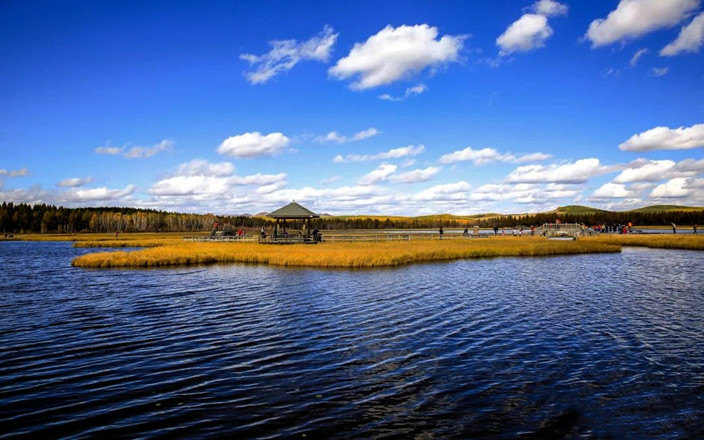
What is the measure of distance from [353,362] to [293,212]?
44.3 metres

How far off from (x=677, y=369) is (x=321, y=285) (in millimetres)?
18211

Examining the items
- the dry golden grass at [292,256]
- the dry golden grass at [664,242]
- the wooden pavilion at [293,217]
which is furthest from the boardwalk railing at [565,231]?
the wooden pavilion at [293,217]

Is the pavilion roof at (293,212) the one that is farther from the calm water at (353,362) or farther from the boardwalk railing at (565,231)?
the boardwalk railing at (565,231)

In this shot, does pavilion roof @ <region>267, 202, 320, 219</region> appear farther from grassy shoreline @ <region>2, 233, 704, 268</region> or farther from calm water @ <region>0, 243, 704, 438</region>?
calm water @ <region>0, 243, 704, 438</region>

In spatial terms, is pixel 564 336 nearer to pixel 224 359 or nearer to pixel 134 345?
pixel 224 359

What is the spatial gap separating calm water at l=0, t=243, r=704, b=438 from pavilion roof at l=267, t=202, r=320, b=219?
29.6 m

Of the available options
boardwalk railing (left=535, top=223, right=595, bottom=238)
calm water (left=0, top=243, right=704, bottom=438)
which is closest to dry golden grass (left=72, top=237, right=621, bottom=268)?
calm water (left=0, top=243, right=704, bottom=438)

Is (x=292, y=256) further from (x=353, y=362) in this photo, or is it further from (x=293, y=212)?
(x=353, y=362)

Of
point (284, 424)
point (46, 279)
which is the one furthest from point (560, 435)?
point (46, 279)

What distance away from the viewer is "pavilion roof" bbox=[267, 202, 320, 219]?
54969 millimetres

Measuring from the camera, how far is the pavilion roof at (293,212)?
55.0 m

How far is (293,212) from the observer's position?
184 feet

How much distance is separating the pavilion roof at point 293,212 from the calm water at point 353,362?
29612 mm

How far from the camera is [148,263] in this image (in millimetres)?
40312
